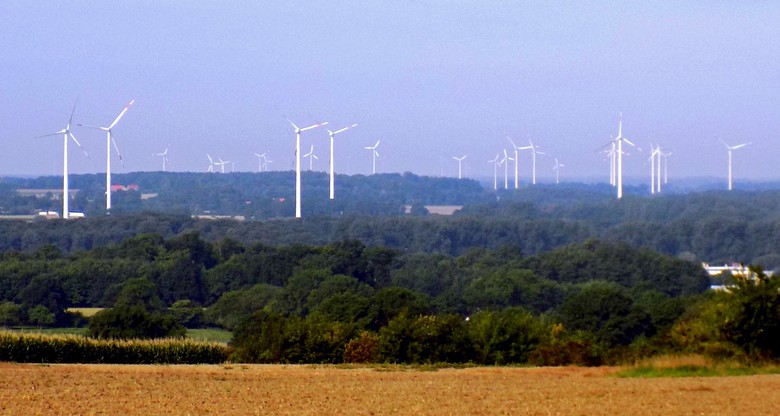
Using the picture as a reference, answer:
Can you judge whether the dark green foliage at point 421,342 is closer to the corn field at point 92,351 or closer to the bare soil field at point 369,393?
the bare soil field at point 369,393

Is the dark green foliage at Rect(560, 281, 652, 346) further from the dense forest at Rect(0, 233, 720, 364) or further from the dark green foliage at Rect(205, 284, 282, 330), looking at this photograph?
the dark green foliage at Rect(205, 284, 282, 330)

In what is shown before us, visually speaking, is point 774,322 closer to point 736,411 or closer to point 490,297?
point 736,411

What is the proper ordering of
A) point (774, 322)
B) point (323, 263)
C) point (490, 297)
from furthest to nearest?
point (323, 263)
point (490, 297)
point (774, 322)

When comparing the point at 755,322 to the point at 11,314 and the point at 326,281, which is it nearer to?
the point at 326,281

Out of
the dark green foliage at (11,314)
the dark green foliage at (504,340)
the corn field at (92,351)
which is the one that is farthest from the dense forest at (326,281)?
the corn field at (92,351)

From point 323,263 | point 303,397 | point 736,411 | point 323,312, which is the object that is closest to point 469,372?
point 303,397

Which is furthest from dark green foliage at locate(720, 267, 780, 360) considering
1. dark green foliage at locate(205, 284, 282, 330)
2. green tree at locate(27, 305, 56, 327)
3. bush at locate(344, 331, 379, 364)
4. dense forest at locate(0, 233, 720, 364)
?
green tree at locate(27, 305, 56, 327)
